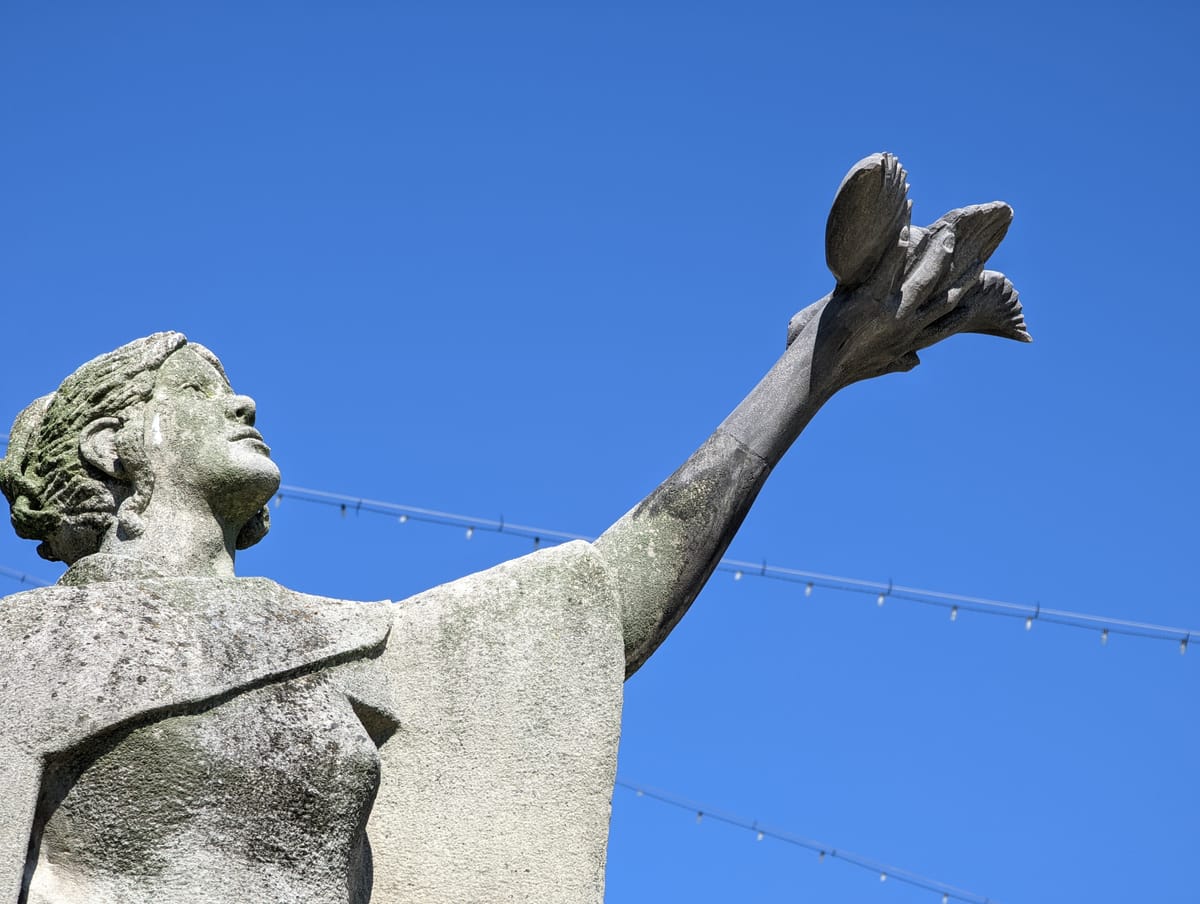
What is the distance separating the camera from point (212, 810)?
488cm

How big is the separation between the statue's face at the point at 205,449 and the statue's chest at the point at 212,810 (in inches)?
26.7

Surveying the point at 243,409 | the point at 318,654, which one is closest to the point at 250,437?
the point at 243,409

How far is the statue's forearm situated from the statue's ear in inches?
49.5

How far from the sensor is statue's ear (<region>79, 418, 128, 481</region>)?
A: 556cm

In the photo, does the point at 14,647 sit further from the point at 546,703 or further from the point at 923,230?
the point at 923,230

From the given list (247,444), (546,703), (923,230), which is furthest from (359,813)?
(923,230)

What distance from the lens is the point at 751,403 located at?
5.79 metres

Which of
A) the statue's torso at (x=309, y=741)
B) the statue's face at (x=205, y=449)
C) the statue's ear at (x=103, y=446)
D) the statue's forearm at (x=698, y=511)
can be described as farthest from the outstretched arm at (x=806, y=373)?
the statue's ear at (x=103, y=446)

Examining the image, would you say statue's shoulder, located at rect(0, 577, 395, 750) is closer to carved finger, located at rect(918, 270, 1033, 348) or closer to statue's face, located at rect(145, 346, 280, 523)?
statue's face, located at rect(145, 346, 280, 523)

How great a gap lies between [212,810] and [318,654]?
0.51m

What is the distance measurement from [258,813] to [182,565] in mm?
796

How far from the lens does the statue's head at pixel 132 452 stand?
552cm

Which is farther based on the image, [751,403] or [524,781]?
[751,403]

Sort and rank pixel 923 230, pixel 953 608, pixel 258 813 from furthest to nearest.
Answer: pixel 953 608 → pixel 923 230 → pixel 258 813
